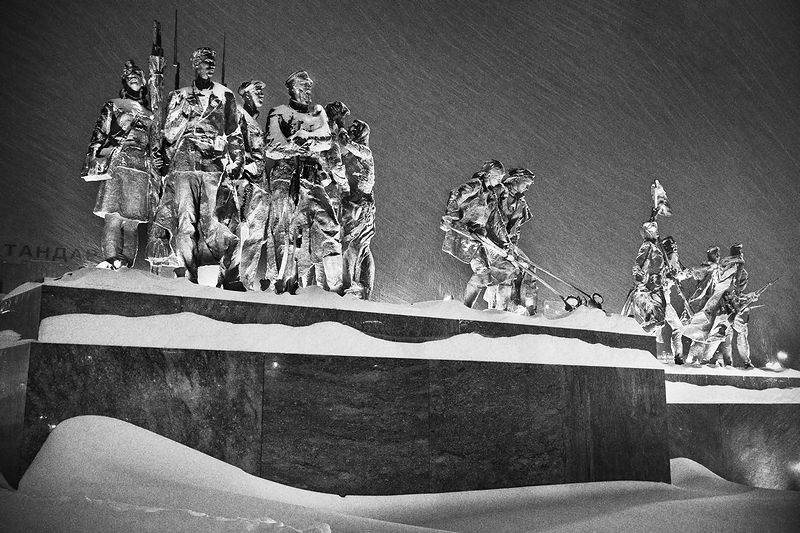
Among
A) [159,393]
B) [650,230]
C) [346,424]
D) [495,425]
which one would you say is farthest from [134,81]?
[650,230]

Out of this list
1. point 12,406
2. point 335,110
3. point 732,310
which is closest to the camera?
point 12,406

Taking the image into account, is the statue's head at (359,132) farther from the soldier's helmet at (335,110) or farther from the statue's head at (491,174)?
the statue's head at (491,174)

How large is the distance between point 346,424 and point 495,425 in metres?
1.28

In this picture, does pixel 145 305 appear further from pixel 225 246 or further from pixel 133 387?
pixel 225 246

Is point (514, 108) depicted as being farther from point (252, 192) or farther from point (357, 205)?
point (252, 192)

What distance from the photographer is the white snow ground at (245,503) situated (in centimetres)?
350

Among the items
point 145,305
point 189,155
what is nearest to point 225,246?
point 189,155

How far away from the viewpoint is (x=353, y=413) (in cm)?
515

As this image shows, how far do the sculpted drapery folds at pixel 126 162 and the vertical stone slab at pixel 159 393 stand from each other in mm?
1481

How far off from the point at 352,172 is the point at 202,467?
156 inches

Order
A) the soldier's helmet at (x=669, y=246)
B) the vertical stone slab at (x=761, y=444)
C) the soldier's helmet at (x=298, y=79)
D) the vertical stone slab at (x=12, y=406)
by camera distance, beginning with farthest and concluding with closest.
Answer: the soldier's helmet at (x=669, y=246) → the vertical stone slab at (x=761, y=444) → the soldier's helmet at (x=298, y=79) → the vertical stone slab at (x=12, y=406)

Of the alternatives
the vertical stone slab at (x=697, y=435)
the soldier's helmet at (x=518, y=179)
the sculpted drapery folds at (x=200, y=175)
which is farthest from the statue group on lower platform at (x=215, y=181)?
the vertical stone slab at (x=697, y=435)

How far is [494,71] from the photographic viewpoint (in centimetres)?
1223

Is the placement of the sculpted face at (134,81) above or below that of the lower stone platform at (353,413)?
above
